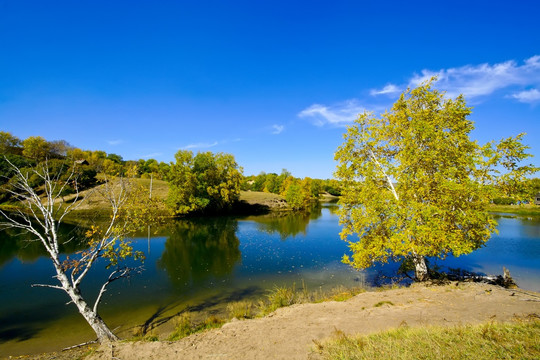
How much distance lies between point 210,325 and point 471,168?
610 inches

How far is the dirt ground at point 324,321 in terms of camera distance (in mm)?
8734

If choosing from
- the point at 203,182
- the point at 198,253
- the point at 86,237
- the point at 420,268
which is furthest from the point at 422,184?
the point at 203,182

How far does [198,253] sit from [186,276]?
7.30 meters

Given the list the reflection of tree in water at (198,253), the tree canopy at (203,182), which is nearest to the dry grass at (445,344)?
the reflection of tree in water at (198,253)

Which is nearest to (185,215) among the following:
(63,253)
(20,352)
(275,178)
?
(63,253)

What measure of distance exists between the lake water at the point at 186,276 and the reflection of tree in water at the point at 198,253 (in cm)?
9

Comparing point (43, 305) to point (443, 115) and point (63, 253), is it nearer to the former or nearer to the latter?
point (63, 253)

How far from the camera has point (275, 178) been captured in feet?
414

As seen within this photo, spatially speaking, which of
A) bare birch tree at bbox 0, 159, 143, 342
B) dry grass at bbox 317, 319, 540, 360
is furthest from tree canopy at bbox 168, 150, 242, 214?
dry grass at bbox 317, 319, 540, 360

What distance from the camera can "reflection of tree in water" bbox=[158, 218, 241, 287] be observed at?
68.5 feet

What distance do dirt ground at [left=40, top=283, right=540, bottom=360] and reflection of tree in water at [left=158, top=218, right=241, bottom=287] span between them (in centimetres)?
945

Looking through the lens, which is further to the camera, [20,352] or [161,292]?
[161,292]

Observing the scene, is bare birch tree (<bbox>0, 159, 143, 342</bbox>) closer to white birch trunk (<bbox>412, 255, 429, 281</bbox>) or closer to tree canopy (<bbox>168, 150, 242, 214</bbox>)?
white birch trunk (<bbox>412, 255, 429, 281</bbox>)

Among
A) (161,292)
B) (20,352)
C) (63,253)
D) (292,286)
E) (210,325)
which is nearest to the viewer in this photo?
(20,352)
